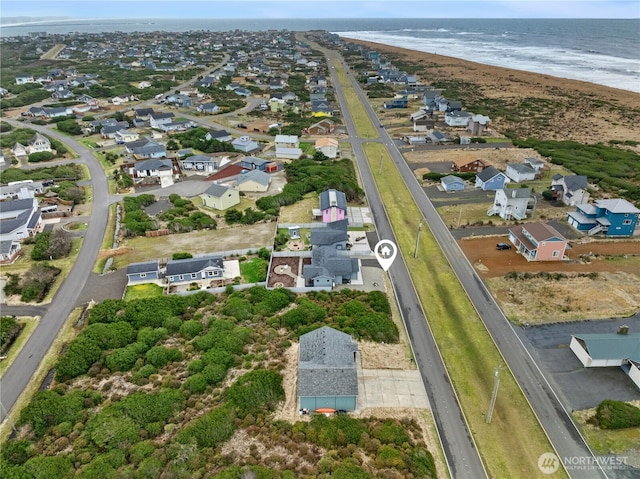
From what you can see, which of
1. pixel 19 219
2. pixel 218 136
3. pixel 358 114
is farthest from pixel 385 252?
pixel 358 114

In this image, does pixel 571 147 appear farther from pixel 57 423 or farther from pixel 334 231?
pixel 57 423

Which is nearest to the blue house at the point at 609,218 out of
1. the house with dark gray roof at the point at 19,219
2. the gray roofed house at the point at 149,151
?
the gray roofed house at the point at 149,151

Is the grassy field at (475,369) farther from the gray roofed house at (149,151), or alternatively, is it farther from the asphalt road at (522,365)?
the gray roofed house at (149,151)

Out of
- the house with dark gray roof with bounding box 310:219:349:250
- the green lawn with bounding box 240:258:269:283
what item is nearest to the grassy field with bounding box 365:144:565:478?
the house with dark gray roof with bounding box 310:219:349:250

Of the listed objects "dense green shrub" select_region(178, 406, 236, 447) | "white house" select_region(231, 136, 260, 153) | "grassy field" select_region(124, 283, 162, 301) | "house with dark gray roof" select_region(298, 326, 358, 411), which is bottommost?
"grassy field" select_region(124, 283, 162, 301)

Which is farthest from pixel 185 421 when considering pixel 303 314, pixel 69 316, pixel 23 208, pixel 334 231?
pixel 23 208

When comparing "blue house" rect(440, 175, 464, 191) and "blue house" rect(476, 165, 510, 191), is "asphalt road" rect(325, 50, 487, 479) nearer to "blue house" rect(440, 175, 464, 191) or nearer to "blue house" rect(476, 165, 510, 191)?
"blue house" rect(440, 175, 464, 191)
